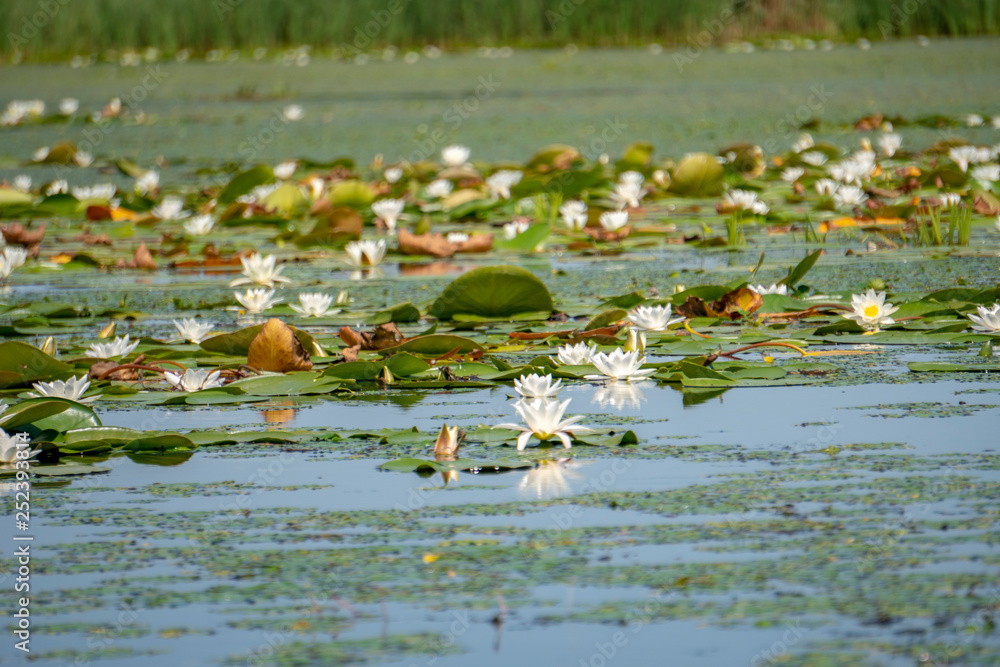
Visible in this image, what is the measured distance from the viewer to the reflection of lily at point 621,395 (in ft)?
8.52

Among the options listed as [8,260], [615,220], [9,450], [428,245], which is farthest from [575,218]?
[9,450]

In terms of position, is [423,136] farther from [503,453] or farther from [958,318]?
[503,453]

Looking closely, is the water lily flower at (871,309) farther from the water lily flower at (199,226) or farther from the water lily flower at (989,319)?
the water lily flower at (199,226)

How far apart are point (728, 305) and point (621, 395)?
0.83 metres

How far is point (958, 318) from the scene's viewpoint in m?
3.24

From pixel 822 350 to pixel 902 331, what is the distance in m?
0.27

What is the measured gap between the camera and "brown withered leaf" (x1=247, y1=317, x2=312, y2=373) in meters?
2.83

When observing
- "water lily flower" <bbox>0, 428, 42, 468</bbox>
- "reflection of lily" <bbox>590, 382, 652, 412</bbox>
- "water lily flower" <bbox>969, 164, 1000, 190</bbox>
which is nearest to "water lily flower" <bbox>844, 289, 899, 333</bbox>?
"reflection of lily" <bbox>590, 382, 652, 412</bbox>

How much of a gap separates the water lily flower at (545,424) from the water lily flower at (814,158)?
17.6ft

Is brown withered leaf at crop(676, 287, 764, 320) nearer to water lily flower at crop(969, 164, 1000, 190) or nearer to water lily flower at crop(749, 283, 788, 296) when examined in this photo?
water lily flower at crop(749, 283, 788, 296)

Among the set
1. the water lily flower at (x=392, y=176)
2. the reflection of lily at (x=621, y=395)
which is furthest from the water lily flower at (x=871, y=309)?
the water lily flower at (x=392, y=176)

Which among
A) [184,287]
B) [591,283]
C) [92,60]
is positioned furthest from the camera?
[92,60]

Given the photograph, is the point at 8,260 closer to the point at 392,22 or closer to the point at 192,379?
the point at 192,379

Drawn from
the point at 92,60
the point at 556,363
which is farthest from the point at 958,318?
the point at 92,60
